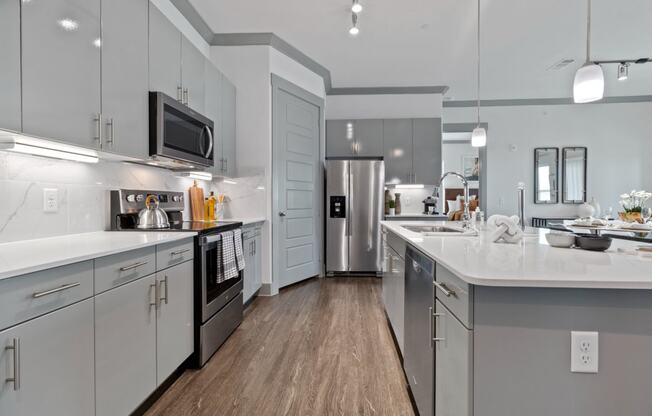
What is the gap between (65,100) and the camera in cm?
147

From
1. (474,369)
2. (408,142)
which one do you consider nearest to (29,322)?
(474,369)

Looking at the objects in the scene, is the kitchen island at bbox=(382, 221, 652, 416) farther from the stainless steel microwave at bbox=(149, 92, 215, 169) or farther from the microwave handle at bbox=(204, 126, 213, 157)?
the microwave handle at bbox=(204, 126, 213, 157)

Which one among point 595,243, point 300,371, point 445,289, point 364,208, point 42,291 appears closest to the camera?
point 42,291

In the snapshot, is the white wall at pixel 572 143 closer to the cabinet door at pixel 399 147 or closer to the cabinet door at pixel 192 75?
the cabinet door at pixel 399 147

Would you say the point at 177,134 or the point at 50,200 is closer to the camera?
the point at 50,200

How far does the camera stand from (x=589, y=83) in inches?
65.8

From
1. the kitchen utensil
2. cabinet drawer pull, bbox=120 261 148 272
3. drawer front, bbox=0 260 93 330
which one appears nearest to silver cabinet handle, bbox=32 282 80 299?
drawer front, bbox=0 260 93 330

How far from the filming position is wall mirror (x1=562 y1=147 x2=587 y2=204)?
Answer: 19.4 ft

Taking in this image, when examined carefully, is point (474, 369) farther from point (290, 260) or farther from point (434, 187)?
point (434, 187)

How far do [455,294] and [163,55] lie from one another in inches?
93.5

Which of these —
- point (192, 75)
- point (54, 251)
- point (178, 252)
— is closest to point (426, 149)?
point (192, 75)

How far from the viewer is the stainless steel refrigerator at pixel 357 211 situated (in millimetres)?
4688

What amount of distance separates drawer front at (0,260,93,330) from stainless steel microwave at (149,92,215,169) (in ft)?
3.68

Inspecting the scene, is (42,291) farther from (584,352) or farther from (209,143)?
(209,143)
